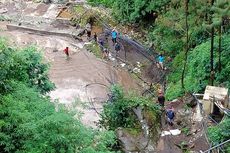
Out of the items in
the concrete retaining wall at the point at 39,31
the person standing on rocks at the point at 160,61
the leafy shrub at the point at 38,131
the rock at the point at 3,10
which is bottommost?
the person standing on rocks at the point at 160,61

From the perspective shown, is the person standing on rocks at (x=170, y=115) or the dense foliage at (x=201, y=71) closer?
the person standing on rocks at (x=170, y=115)

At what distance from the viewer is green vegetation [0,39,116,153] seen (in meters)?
14.2

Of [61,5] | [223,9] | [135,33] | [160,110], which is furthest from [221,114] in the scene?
[61,5]

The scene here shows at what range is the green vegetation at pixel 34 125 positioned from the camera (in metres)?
14.2

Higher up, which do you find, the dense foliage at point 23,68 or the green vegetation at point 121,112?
the dense foliage at point 23,68

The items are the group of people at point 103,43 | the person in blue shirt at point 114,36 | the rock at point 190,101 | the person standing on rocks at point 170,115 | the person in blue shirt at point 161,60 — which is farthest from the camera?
the person in blue shirt at point 114,36

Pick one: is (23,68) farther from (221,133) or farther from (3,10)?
(3,10)

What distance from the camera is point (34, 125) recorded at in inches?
558

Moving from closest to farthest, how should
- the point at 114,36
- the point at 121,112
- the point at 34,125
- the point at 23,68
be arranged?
the point at 34,125 < the point at 23,68 < the point at 121,112 < the point at 114,36

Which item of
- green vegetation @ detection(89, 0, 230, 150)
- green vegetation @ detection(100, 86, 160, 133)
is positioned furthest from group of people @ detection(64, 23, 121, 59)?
green vegetation @ detection(100, 86, 160, 133)

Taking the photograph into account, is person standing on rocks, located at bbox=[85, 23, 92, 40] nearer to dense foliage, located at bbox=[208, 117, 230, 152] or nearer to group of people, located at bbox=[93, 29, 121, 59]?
group of people, located at bbox=[93, 29, 121, 59]

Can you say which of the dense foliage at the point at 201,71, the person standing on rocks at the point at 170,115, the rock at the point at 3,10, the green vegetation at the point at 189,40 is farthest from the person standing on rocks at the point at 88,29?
the person standing on rocks at the point at 170,115

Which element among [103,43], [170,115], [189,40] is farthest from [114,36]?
[170,115]

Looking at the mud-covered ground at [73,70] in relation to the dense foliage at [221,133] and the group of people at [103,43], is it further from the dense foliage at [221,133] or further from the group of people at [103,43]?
the dense foliage at [221,133]
